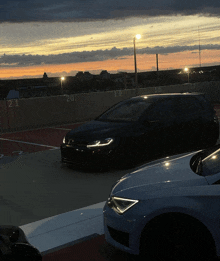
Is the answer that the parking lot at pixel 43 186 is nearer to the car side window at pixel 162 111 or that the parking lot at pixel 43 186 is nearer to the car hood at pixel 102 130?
the car hood at pixel 102 130

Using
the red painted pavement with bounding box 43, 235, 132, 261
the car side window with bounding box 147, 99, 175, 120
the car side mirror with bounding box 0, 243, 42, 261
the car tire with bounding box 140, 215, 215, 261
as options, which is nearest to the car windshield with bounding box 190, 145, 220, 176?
the car tire with bounding box 140, 215, 215, 261

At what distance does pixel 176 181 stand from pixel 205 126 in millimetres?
6333

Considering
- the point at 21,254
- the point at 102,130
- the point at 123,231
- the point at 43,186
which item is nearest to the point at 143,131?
the point at 102,130

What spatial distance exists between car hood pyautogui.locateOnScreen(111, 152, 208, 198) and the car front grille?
37 cm

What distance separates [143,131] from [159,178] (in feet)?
15.4

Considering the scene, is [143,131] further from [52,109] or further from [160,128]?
[52,109]

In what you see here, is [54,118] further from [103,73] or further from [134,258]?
[103,73]

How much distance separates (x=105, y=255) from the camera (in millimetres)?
4508

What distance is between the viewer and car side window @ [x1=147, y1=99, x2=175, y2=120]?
30.3ft

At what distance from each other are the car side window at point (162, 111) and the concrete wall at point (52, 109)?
10091 millimetres

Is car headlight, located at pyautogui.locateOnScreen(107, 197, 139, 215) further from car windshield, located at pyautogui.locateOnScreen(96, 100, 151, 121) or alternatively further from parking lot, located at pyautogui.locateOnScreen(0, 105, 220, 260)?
car windshield, located at pyautogui.locateOnScreen(96, 100, 151, 121)

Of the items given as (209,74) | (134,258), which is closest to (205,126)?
(134,258)

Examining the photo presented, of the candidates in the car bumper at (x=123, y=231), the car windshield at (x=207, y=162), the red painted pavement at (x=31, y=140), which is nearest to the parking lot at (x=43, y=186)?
the red painted pavement at (x=31, y=140)

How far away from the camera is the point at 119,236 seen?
4.01 metres
